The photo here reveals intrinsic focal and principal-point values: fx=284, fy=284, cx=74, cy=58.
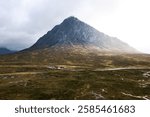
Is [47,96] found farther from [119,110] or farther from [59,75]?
[119,110]

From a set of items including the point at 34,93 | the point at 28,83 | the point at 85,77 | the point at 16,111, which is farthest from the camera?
the point at 85,77

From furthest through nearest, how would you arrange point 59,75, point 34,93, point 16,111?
point 59,75 → point 34,93 → point 16,111

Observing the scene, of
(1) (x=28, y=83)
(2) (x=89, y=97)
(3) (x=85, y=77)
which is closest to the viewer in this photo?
(2) (x=89, y=97)

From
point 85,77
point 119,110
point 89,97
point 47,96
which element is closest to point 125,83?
point 85,77

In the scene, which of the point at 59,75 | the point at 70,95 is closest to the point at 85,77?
the point at 59,75

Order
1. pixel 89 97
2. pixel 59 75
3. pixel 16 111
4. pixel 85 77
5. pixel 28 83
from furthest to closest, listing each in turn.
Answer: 1. pixel 59 75
2. pixel 85 77
3. pixel 28 83
4. pixel 89 97
5. pixel 16 111

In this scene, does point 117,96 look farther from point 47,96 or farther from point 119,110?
point 119,110

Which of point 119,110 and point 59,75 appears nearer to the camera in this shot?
point 119,110

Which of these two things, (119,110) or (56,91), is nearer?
(119,110)

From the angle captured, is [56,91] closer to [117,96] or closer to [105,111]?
[117,96]
